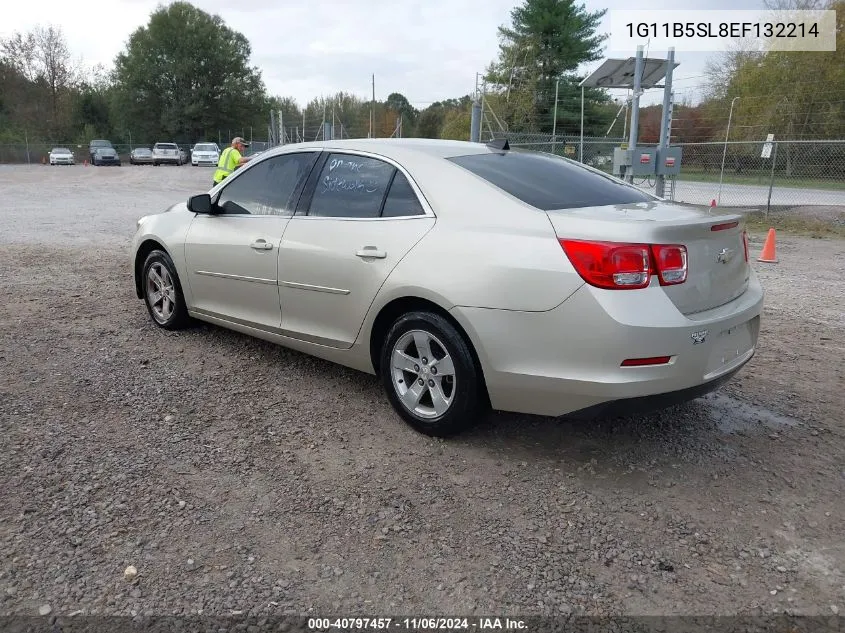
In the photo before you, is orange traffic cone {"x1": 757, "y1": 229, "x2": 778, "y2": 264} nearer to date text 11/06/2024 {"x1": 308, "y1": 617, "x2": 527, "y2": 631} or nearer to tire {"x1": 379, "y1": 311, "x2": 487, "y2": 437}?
tire {"x1": 379, "y1": 311, "x2": 487, "y2": 437}

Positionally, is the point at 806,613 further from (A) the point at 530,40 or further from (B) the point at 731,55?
(A) the point at 530,40

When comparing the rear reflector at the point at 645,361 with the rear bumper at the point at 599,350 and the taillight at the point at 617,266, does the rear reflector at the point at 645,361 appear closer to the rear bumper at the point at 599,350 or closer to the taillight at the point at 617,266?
the rear bumper at the point at 599,350

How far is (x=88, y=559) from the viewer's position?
2602mm

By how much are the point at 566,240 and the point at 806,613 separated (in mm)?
1692

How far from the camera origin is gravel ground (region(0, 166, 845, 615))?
247 cm

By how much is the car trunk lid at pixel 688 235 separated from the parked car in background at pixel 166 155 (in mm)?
44548

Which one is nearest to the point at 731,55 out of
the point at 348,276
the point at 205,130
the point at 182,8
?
the point at 348,276

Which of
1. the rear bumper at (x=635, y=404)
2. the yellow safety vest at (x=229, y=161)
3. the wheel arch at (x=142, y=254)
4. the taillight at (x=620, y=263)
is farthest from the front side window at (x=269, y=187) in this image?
the yellow safety vest at (x=229, y=161)

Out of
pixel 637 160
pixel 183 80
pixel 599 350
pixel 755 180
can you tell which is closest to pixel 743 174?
pixel 755 180

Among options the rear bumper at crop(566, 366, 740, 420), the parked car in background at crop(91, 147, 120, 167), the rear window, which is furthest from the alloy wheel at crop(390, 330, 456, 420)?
the parked car in background at crop(91, 147, 120, 167)

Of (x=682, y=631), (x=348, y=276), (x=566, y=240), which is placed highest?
(x=566, y=240)

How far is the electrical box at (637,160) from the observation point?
12.3 meters

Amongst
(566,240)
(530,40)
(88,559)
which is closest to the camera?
(88,559)

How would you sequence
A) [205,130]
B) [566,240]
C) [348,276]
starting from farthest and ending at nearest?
1. [205,130]
2. [348,276]
3. [566,240]
